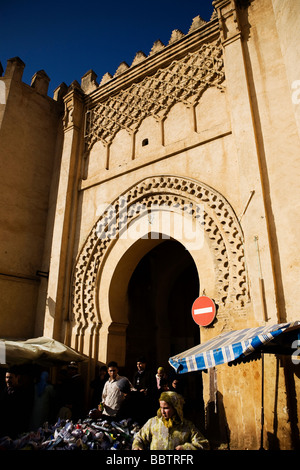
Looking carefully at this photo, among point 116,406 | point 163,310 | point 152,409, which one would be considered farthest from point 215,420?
point 163,310

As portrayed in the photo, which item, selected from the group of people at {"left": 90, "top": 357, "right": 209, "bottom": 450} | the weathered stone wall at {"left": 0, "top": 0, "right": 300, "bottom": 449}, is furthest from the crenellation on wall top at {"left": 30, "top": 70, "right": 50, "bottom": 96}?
the group of people at {"left": 90, "top": 357, "right": 209, "bottom": 450}

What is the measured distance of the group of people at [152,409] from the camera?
264 centimetres

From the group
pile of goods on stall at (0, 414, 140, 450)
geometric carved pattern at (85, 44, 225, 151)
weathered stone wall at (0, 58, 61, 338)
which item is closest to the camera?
pile of goods on stall at (0, 414, 140, 450)

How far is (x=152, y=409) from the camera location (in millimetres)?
4152

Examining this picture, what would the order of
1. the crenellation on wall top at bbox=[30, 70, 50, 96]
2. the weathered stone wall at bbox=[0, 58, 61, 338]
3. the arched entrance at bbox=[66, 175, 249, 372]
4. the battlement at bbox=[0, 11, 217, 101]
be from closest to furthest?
the arched entrance at bbox=[66, 175, 249, 372] → the battlement at bbox=[0, 11, 217, 101] → the weathered stone wall at bbox=[0, 58, 61, 338] → the crenellation on wall top at bbox=[30, 70, 50, 96]

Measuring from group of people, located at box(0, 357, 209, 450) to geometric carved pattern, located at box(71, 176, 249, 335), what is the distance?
4.21 feet

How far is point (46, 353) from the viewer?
5328 mm

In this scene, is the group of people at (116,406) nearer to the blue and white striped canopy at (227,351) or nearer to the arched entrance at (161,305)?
the blue and white striped canopy at (227,351)

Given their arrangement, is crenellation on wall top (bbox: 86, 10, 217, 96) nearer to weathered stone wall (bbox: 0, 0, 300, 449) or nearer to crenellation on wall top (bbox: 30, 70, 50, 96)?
weathered stone wall (bbox: 0, 0, 300, 449)

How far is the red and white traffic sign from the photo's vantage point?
463 centimetres

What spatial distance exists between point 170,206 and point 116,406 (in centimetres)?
328

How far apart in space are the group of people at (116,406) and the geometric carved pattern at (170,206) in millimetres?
1285

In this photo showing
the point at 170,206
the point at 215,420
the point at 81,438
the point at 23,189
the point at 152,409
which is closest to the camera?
the point at 81,438

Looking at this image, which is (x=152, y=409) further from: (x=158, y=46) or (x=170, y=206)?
(x=158, y=46)
